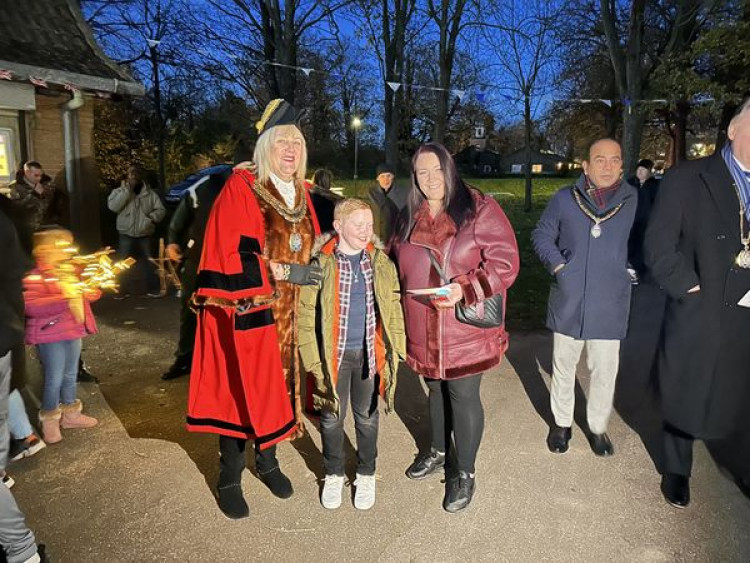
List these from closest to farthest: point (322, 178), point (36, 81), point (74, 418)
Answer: point (74, 418) < point (36, 81) < point (322, 178)

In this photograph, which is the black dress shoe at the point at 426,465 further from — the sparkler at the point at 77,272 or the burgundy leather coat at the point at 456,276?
the sparkler at the point at 77,272

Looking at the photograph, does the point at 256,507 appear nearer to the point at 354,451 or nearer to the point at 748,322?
the point at 354,451

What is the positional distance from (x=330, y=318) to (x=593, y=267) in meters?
1.85

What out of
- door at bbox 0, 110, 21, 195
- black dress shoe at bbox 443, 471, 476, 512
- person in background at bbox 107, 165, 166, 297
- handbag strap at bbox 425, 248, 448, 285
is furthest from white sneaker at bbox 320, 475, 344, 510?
door at bbox 0, 110, 21, 195

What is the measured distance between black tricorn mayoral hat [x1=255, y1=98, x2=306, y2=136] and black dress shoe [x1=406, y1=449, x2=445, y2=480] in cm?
226

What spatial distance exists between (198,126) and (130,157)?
2687 millimetres

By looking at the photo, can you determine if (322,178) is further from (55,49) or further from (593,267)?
(593,267)

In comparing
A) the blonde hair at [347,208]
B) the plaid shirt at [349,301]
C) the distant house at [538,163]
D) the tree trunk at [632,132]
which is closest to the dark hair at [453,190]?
the blonde hair at [347,208]

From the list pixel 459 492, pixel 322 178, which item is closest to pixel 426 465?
pixel 459 492

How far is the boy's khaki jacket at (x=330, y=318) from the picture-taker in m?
3.11

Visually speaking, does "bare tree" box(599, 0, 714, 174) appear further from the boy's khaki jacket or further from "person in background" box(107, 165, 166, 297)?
the boy's khaki jacket

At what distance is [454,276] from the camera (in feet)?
10.4

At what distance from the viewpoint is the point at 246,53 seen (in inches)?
728

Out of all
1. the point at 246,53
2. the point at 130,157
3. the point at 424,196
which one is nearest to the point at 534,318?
the point at 424,196
